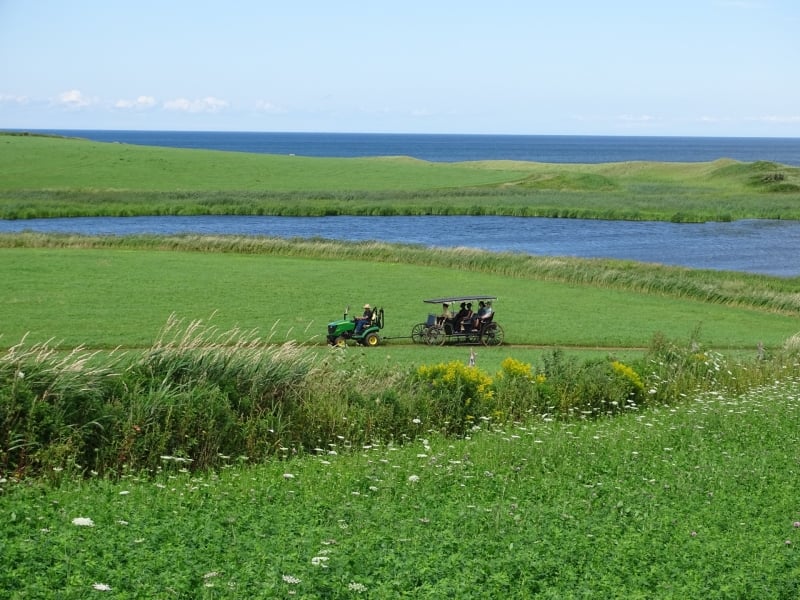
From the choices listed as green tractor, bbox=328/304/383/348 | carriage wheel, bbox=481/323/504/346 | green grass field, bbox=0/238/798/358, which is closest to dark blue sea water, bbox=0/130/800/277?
green grass field, bbox=0/238/798/358

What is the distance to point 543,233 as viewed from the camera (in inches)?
2813

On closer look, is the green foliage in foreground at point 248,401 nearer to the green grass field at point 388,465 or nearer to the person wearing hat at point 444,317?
the green grass field at point 388,465

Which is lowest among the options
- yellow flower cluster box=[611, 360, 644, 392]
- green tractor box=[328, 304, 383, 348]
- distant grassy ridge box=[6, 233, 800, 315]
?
distant grassy ridge box=[6, 233, 800, 315]

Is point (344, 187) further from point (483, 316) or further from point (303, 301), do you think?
point (483, 316)

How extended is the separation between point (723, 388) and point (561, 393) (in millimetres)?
3724

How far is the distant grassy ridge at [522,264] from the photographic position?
130 feet

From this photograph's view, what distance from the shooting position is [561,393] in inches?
645

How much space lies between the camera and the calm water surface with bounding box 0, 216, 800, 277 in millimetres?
60041

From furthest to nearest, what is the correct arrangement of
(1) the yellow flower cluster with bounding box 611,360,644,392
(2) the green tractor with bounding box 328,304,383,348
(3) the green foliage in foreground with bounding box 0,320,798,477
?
(2) the green tractor with bounding box 328,304,383,348 < (1) the yellow flower cluster with bounding box 611,360,644,392 < (3) the green foliage in foreground with bounding box 0,320,798,477

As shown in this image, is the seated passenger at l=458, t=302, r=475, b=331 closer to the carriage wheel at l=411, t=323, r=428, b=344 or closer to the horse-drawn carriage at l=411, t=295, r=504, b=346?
Answer: the horse-drawn carriage at l=411, t=295, r=504, b=346

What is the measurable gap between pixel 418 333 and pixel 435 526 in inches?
→ 759

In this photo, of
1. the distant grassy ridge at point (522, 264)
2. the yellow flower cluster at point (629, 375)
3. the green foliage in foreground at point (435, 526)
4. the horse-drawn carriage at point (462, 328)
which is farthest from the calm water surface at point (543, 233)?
the green foliage in foreground at point (435, 526)

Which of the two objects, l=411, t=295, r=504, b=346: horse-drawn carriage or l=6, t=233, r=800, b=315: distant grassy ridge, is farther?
l=6, t=233, r=800, b=315: distant grassy ridge

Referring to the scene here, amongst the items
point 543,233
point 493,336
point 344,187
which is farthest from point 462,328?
point 344,187
